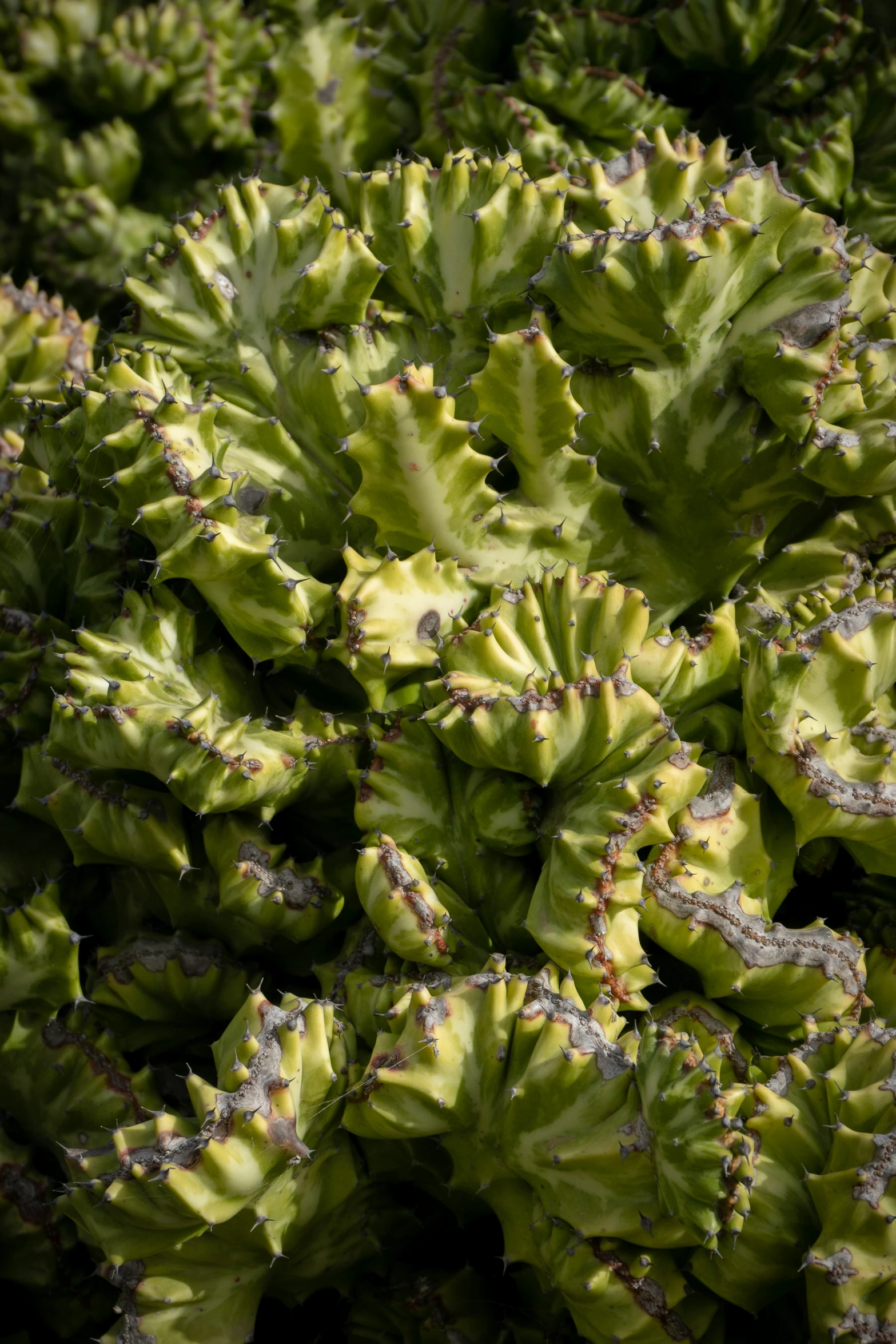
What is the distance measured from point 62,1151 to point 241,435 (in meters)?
1.13

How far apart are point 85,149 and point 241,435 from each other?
1.35 meters

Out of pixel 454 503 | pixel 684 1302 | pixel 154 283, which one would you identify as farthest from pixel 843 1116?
pixel 154 283

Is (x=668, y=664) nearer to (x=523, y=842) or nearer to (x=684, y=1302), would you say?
(x=523, y=842)

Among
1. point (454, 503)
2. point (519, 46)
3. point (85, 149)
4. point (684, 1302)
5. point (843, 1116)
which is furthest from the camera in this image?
point (85, 149)

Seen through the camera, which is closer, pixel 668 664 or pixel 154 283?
pixel 668 664

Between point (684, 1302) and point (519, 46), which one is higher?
point (519, 46)

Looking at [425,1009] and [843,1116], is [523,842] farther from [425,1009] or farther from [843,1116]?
[843,1116]

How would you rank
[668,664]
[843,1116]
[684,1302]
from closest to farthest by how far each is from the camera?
1. [843,1116]
2. [684,1302]
3. [668,664]

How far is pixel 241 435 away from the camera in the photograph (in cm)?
188

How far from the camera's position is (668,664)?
1688 millimetres

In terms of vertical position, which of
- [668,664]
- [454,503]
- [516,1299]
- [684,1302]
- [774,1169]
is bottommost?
[516,1299]

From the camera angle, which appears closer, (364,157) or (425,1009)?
(425,1009)

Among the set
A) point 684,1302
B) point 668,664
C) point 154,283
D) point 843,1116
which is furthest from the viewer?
point 154,283

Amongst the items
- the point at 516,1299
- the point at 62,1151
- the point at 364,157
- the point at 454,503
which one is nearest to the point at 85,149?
the point at 364,157
